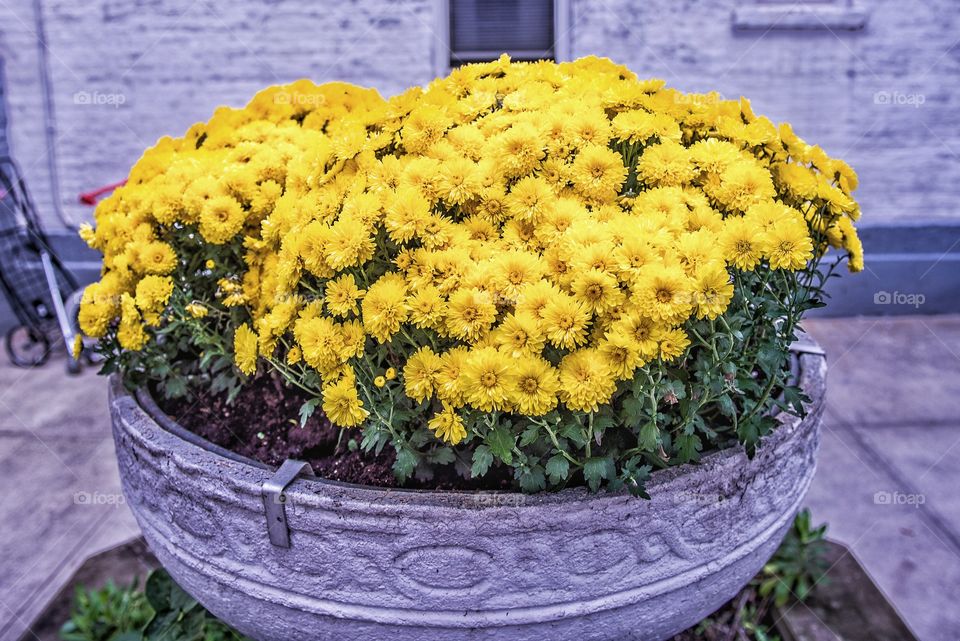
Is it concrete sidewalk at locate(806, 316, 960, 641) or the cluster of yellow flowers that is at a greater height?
the cluster of yellow flowers

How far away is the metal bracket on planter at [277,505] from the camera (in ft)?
4.55

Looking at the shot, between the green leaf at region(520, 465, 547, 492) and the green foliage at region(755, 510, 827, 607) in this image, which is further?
the green foliage at region(755, 510, 827, 607)

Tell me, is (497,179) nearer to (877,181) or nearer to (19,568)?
(19,568)

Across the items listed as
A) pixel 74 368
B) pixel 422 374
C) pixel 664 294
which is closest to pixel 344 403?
pixel 422 374

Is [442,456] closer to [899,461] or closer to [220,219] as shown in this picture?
[220,219]

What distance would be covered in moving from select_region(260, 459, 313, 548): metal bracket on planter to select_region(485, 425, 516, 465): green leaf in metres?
0.39

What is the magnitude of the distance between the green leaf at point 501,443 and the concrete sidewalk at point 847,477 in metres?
1.52

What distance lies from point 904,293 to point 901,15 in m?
1.54

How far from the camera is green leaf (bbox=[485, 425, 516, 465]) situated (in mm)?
1322

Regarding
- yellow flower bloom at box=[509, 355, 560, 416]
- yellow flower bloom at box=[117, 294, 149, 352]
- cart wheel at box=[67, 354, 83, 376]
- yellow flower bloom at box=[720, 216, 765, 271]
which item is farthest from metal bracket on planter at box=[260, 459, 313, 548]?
cart wheel at box=[67, 354, 83, 376]

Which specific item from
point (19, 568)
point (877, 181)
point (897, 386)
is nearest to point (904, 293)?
point (877, 181)

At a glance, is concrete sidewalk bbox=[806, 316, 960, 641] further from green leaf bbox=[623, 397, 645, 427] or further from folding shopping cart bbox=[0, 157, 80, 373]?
folding shopping cart bbox=[0, 157, 80, 373]

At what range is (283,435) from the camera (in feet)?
5.95

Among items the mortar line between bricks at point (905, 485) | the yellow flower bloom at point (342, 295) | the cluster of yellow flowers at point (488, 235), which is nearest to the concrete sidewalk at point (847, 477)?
the mortar line between bricks at point (905, 485)
